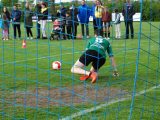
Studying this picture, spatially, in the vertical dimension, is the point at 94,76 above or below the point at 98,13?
below

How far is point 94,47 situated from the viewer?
28.7ft

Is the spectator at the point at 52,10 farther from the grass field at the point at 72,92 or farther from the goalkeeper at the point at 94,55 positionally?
the goalkeeper at the point at 94,55

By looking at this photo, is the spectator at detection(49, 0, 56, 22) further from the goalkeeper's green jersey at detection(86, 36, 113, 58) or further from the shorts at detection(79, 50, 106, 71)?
the goalkeeper's green jersey at detection(86, 36, 113, 58)

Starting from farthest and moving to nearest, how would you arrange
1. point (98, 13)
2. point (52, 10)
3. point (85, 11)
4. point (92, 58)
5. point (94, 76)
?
point (92, 58), point (94, 76), point (85, 11), point (52, 10), point (98, 13)

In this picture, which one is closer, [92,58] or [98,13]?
[98,13]

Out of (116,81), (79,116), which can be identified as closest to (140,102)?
(79,116)

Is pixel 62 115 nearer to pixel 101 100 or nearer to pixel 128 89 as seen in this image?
pixel 101 100

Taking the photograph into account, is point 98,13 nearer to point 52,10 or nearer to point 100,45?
point 52,10

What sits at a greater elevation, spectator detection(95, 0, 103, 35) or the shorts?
spectator detection(95, 0, 103, 35)

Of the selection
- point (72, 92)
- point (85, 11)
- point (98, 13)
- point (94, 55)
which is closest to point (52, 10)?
point (85, 11)

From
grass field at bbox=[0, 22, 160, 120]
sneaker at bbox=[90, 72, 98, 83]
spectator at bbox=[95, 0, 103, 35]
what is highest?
spectator at bbox=[95, 0, 103, 35]

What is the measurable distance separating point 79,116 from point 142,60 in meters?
6.13

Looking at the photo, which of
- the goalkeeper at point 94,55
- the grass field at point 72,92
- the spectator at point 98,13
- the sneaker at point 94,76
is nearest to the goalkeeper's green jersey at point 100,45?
the goalkeeper at point 94,55

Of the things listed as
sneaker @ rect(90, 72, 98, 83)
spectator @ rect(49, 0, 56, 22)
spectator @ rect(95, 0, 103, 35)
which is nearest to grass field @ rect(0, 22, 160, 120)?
sneaker @ rect(90, 72, 98, 83)
